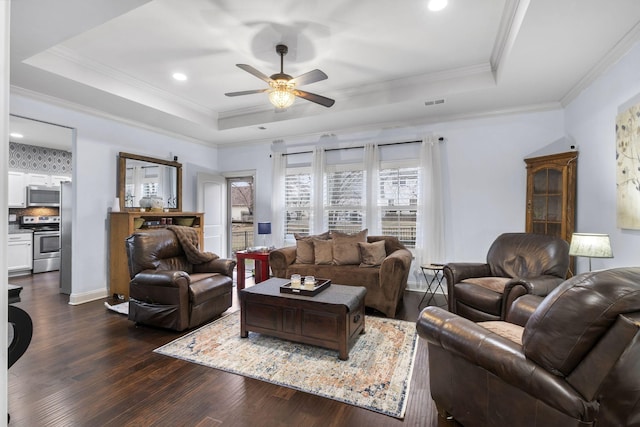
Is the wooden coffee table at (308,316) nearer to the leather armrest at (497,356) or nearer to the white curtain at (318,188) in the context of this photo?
the leather armrest at (497,356)

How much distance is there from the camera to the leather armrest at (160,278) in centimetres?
306

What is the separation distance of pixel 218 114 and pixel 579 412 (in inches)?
221

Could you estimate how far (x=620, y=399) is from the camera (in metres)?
1.12

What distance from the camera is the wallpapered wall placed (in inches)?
244

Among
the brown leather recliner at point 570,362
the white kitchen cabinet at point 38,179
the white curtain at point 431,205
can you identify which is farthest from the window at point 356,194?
the white kitchen cabinet at point 38,179

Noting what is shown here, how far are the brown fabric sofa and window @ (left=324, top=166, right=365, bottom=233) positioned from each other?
0.84 m

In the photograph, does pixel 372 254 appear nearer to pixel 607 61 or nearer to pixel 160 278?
pixel 160 278

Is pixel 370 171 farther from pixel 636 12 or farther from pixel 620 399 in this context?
pixel 620 399

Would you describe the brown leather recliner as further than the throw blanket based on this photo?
No

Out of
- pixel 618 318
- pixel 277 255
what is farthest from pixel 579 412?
pixel 277 255

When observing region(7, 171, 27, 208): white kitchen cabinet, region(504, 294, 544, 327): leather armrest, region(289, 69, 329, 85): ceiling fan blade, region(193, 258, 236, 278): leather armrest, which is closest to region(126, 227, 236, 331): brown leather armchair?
region(193, 258, 236, 278): leather armrest

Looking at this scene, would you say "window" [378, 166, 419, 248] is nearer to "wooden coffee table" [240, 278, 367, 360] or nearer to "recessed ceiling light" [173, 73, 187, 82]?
"wooden coffee table" [240, 278, 367, 360]

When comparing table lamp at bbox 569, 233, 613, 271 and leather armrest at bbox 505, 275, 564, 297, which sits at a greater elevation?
table lamp at bbox 569, 233, 613, 271

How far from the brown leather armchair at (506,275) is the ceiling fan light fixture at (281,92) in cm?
258
